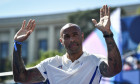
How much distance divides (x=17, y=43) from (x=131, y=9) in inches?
1884

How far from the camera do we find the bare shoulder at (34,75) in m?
2.77

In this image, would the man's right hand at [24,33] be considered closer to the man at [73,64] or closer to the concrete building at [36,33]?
the man at [73,64]

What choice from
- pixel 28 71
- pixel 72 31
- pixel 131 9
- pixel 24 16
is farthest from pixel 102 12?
pixel 24 16

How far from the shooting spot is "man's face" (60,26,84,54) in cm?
265

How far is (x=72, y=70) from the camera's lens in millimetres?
2629

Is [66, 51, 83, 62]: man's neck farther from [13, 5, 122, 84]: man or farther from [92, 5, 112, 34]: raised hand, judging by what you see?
[92, 5, 112, 34]: raised hand

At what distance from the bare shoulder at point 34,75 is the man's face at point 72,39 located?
439 millimetres

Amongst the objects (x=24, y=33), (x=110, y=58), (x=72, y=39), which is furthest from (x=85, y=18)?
(x=110, y=58)

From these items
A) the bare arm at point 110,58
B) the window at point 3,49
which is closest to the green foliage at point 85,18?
the window at point 3,49

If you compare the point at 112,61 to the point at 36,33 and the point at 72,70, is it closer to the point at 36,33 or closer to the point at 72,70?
the point at 72,70

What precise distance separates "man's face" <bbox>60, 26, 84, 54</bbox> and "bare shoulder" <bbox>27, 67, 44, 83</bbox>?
1.44 ft

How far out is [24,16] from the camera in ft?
172

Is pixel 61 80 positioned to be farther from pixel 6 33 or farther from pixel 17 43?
pixel 6 33

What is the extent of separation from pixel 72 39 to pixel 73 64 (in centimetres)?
28
